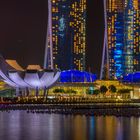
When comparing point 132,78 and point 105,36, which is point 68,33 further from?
point 132,78

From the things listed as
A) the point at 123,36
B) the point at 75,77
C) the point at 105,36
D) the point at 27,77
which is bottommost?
the point at 27,77

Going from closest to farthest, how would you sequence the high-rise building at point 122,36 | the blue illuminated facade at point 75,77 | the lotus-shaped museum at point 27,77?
1. the lotus-shaped museum at point 27,77
2. the blue illuminated facade at point 75,77
3. the high-rise building at point 122,36

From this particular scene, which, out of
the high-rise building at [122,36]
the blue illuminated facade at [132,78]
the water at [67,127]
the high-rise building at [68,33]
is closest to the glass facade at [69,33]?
the high-rise building at [68,33]

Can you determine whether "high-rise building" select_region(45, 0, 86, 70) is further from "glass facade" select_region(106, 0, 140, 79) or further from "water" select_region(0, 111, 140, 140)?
"water" select_region(0, 111, 140, 140)

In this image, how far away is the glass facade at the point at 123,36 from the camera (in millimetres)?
103125

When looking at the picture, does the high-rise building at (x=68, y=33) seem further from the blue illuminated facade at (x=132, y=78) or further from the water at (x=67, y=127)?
the water at (x=67, y=127)

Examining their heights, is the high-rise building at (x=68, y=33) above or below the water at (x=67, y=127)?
above

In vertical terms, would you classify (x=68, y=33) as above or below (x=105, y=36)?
above

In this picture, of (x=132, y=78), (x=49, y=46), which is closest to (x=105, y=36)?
(x=132, y=78)

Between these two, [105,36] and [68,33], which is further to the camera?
[68,33]

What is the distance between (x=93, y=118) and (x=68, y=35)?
58.8 metres

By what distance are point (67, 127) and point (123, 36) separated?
71.0 m

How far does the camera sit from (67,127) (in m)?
34.8

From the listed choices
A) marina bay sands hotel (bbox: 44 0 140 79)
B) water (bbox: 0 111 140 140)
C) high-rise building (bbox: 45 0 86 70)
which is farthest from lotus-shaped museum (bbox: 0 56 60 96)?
water (bbox: 0 111 140 140)
